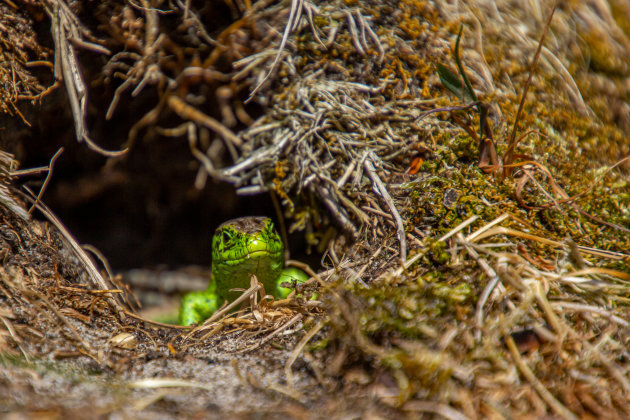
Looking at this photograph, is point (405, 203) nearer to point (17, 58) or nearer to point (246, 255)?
point (246, 255)

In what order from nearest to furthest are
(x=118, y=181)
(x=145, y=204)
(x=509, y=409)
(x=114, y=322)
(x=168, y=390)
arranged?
(x=509, y=409) < (x=168, y=390) < (x=114, y=322) < (x=118, y=181) < (x=145, y=204)

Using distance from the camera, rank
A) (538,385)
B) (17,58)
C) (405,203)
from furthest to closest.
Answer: (17,58) → (405,203) → (538,385)

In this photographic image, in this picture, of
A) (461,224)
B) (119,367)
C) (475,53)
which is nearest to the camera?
(119,367)

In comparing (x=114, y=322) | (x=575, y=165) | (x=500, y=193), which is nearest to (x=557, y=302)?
(x=500, y=193)

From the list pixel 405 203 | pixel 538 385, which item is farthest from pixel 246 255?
pixel 538 385

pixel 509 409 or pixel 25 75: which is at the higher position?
pixel 25 75

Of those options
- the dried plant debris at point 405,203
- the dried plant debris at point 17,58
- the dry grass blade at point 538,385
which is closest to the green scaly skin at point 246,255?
the dried plant debris at point 405,203

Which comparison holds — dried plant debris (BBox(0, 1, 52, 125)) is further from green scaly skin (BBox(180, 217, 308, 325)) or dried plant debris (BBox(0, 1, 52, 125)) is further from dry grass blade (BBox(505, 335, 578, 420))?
dry grass blade (BBox(505, 335, 578, 420))

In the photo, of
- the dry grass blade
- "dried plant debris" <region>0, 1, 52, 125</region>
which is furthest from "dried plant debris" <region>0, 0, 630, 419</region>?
"dried plant debris" <region>0, 1, 52, 125</region>

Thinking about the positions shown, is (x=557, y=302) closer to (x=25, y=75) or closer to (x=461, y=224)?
(x=461, y=224)
